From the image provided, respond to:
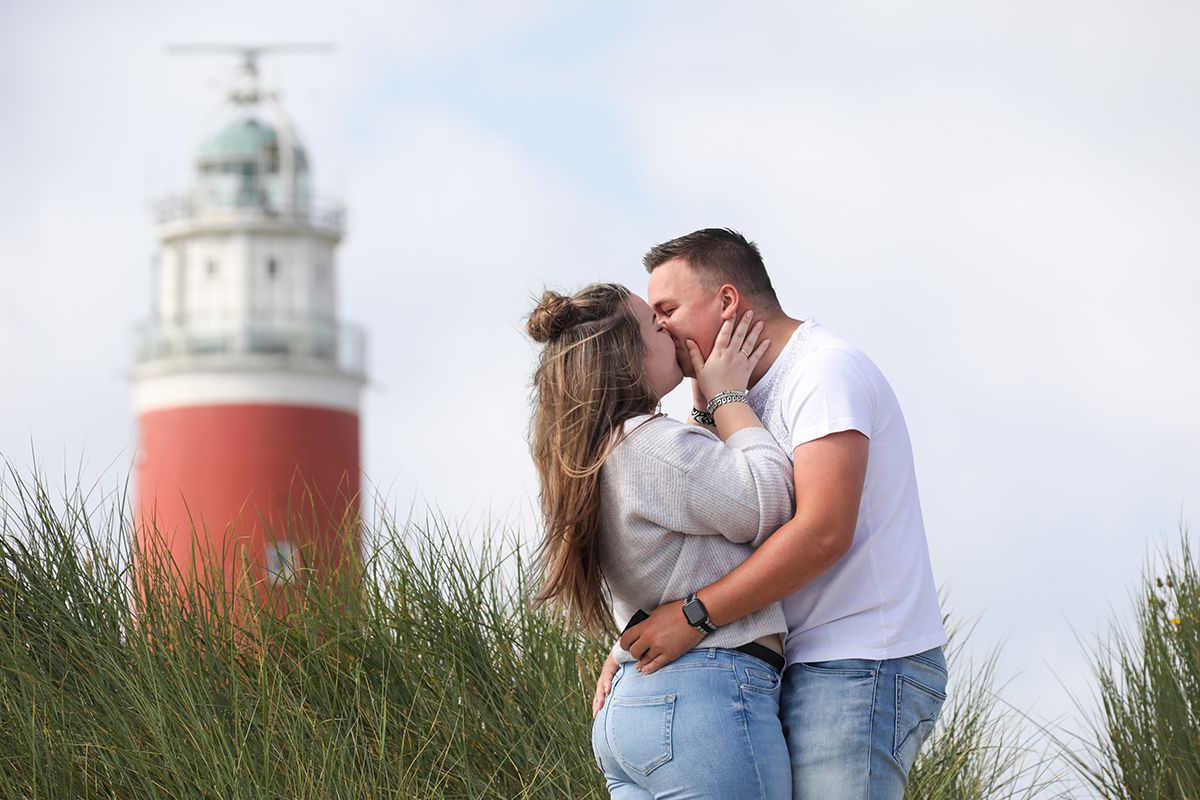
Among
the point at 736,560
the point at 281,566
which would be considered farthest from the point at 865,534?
the point at 281,566

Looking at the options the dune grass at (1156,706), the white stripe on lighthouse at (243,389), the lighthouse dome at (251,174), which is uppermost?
the lighthouse dome at (251,174)

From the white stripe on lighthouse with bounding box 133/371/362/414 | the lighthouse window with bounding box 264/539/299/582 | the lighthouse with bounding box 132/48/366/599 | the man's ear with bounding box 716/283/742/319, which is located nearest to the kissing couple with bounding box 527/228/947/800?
the man's ear with bounding box 716/283/742/319

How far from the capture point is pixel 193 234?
863 inches

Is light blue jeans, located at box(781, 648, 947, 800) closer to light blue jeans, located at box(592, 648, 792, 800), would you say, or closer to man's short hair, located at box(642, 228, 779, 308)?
light blue jeans, located at box(592, 648, 792, 800)

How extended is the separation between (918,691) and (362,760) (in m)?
1.73

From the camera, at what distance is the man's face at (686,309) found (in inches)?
102

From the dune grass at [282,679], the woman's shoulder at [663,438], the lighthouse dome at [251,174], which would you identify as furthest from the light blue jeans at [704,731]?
the lighthouse dome at [251,174]

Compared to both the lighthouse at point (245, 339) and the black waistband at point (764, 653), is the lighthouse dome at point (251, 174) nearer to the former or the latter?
the lighthouse at point (245, 339)

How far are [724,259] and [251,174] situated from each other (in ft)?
67.2

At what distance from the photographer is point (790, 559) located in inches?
89.9

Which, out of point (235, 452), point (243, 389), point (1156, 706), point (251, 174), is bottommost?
point (1156, 706)

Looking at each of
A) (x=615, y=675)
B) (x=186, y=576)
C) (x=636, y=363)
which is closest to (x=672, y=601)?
(x=615, y=675)

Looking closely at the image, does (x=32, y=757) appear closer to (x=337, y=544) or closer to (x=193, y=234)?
(x=337, y=544)

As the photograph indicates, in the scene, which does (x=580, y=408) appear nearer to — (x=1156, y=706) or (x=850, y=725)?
(x=850, y=725)
